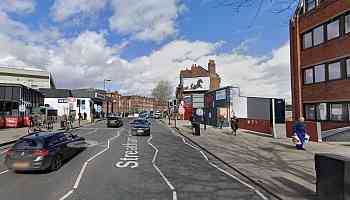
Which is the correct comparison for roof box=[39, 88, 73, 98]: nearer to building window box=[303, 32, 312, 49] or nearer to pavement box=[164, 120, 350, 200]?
building window box=[303, 32, 312, 49]

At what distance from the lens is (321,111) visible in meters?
27.7

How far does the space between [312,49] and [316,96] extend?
3863 millimetres

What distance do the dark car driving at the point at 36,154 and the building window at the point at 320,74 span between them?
21.3 m

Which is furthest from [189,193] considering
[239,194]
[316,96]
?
Answer: [316,96]

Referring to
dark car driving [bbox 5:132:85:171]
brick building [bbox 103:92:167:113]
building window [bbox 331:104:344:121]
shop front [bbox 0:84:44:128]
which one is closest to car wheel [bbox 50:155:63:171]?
dark car driving [bbox 5:132:85:171]

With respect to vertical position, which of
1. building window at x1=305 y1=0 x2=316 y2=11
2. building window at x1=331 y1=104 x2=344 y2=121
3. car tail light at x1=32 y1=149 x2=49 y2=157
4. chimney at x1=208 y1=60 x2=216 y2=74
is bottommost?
car tail light at x1=32 y1=149 x2=49 y2=157

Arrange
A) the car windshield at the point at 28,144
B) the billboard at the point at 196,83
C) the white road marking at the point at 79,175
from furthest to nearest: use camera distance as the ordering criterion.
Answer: the billboard at the point at 196,83 → the car windshield at the point at 28,144 → the white road marking at the point at 79,175

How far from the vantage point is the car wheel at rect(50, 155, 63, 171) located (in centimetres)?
1245

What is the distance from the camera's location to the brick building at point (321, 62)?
2461cm

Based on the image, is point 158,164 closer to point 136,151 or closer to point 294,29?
point 136,151

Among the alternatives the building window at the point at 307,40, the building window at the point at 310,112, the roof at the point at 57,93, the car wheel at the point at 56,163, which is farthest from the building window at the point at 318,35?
the roof at the point at 57,93

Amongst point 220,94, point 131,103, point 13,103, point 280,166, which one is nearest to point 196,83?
point 220,94

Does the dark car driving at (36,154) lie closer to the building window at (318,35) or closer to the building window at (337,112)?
the building window at (337,112)

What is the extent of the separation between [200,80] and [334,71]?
2280 inches
